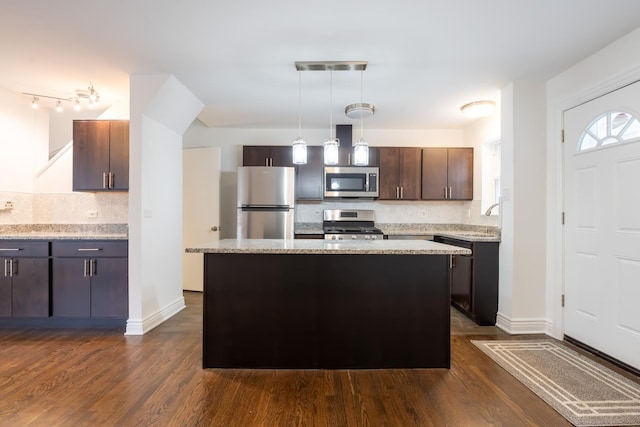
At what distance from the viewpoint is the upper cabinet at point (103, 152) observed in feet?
10.9

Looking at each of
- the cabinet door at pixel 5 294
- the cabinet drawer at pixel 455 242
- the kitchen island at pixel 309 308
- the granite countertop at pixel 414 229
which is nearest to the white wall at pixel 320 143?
the granite countertop at pixel 414 229

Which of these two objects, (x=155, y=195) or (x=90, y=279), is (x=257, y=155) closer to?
(x=155, y=195)

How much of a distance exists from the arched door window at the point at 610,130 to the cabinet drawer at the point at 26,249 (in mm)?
4930

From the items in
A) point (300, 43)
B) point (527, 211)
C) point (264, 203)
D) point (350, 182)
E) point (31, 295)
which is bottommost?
point (31, 295)

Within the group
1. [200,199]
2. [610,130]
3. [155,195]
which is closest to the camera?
[610,130]

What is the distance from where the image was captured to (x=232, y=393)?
205cm

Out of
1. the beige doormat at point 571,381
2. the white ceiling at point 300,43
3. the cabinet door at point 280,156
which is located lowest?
the beige doormat at point 571,381

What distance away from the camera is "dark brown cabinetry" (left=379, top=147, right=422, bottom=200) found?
4605 mm

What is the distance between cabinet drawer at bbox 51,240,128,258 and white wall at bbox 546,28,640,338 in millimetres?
4017

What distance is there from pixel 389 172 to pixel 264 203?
178cm

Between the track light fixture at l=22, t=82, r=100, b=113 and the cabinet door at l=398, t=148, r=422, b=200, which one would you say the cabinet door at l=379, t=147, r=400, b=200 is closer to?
the cabinet door at l=398, t=148, r=422, b=200

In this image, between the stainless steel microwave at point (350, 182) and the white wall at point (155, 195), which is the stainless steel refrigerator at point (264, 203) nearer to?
the stainless steel microwave at point (350, 182)

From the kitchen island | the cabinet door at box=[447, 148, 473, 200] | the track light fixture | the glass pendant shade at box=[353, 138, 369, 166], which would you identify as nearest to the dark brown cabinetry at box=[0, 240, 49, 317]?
the track light fixture

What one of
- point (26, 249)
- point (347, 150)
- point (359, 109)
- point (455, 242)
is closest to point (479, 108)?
point (359, 109)
